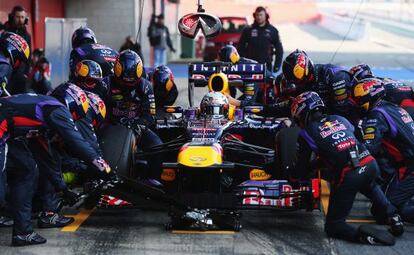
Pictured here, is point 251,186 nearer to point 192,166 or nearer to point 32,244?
point 192,166

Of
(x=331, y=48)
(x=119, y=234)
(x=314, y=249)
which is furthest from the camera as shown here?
(x=331, y=48)

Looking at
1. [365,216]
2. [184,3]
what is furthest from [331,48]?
[365,216]

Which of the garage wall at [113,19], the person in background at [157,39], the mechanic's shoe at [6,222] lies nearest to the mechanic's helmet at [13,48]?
the mechanic's shoe at [6,222]

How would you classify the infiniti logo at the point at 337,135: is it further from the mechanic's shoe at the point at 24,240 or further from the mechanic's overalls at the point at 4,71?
the mechanic's overalls at the point at 4,71

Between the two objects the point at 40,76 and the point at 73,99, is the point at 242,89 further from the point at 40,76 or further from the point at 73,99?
the point at 40,76

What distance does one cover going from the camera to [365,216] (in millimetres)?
7559

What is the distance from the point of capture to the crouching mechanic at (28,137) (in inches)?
248

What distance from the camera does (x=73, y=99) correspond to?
667 cm

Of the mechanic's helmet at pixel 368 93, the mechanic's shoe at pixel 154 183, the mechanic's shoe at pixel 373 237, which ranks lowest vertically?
the mechanic's shoe at pixel 373 237

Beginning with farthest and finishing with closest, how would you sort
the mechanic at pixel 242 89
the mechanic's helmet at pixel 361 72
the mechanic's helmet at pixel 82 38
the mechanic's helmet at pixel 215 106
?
the mechanic's helmet at pixel 82 38
the mechanic at pixel 242 89
the mechanic's helmet at pixel 361 72
the mechanic's helmet at pixel 215 106

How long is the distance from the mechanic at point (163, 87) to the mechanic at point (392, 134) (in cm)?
285

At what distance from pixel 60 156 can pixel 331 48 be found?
952 inches

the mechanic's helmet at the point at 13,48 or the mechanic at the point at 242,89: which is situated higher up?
the mechanic's helmet at the point at 13,48

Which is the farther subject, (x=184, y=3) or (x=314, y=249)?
(x=184, y=3)
